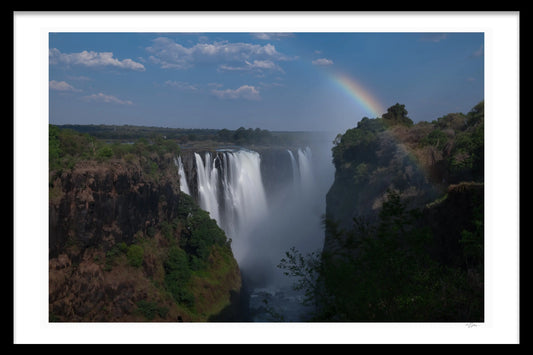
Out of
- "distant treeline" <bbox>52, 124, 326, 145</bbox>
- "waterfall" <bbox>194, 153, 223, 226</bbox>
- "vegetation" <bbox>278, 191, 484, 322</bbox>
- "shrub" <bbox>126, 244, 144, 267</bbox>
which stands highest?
"distant treeline" <bbox>52, 124, 326, 145</bbox>

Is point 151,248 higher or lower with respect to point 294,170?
lower

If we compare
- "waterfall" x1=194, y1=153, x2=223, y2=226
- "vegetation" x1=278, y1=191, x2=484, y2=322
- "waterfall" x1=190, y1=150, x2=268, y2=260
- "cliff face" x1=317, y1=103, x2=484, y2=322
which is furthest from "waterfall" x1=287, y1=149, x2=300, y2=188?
"vegetation" x1=278, y1=191, x2=484, y2=322

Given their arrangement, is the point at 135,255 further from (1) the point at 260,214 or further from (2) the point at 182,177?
(1) the point at 260,214

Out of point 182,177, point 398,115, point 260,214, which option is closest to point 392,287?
point 182,177

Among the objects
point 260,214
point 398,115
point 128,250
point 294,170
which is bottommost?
point 128,250

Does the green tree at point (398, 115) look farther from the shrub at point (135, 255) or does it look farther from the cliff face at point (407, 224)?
the shrub at point (135, 255)

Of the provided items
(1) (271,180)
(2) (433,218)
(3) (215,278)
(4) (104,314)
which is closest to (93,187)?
(4) (104,314)

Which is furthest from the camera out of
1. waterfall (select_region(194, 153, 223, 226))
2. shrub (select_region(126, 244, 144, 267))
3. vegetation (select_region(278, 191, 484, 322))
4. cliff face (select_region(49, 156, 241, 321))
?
waterfall (select_region(194, 153, 223, 226))

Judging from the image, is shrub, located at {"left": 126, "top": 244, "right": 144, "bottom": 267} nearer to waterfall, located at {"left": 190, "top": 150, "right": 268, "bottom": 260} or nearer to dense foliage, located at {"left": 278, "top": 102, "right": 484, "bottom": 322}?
dense foliage, located at {"left": 278, "top": 102, "right": 484, "bottom": 322}
